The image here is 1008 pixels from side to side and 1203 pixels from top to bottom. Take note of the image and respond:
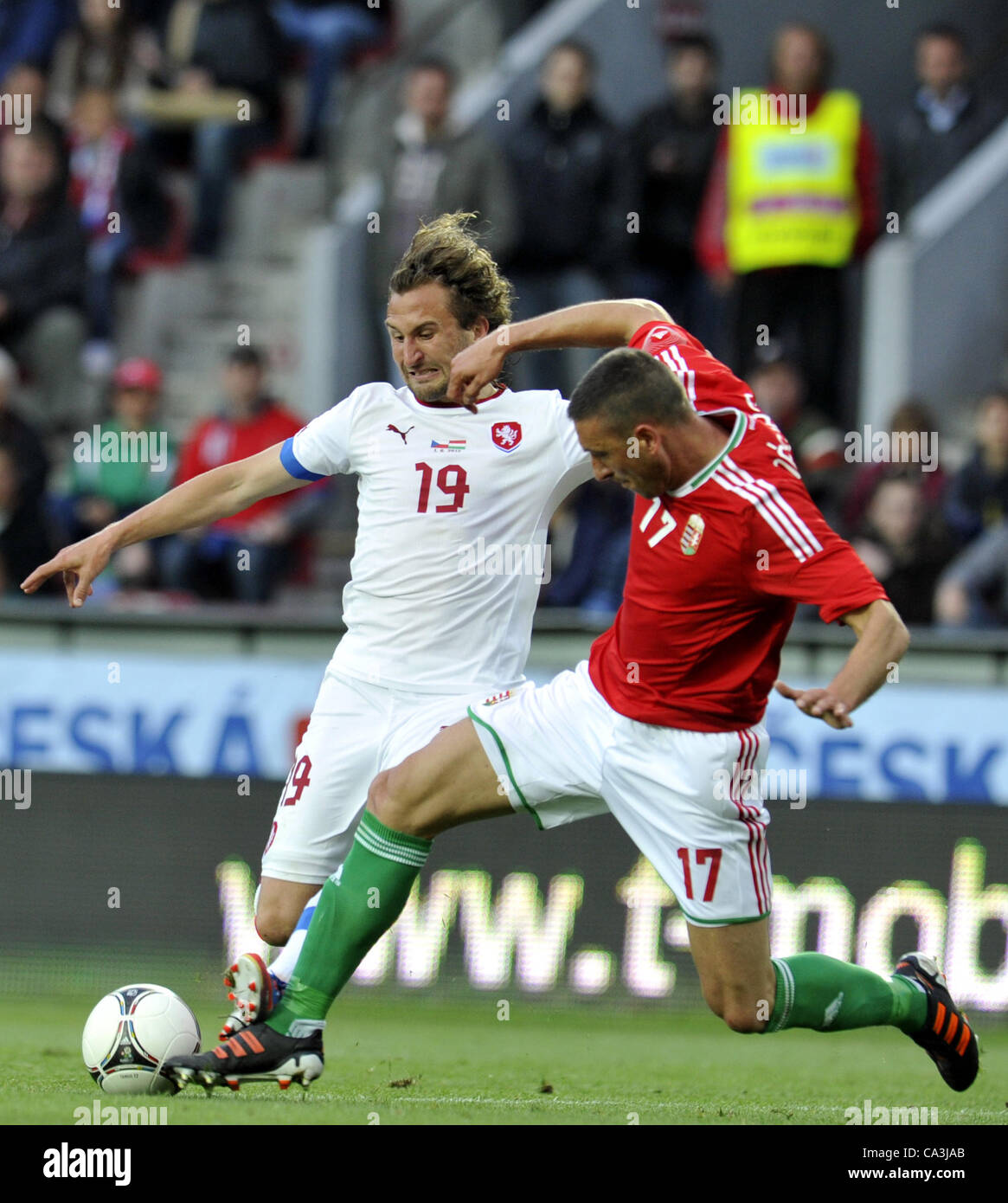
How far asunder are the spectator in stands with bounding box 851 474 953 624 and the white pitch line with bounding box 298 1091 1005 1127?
398 cm

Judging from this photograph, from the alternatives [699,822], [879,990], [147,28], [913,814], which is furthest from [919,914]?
[147,28]

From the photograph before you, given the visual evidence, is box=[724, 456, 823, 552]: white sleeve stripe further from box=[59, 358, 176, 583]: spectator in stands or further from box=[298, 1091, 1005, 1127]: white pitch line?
box=[59, 358, 176, 583]: spectator in stands

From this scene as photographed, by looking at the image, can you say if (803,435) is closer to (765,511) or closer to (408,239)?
(408,239)

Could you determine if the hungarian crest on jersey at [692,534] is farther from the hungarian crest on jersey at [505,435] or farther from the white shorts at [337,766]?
the white shorts at [337,766]

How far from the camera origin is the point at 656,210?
1116 cm

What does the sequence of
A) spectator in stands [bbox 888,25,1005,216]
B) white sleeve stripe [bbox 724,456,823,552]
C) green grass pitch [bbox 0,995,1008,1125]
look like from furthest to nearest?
spectator in stands [bbox 888,25,1005,216]
green grass pitch [bbox 0,995,1008,1125]
white sleeve stripe [bbox 724,456,823,552]

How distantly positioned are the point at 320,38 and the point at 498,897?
7316mm

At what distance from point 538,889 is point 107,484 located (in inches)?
154

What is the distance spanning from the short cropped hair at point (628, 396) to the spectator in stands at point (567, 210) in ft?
19.7

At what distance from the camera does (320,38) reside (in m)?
13.4

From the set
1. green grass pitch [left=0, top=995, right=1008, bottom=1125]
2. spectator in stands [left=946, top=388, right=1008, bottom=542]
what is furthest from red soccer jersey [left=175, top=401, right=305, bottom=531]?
spectator in stands [left=946, top=388, right=1008, bottom=542]

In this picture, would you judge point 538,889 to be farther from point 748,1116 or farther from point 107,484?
point 107,484

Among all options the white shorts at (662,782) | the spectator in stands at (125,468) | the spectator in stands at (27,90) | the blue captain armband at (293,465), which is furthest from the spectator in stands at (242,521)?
the white shorts at (662,782)

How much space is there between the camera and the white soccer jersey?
5.73 meters
